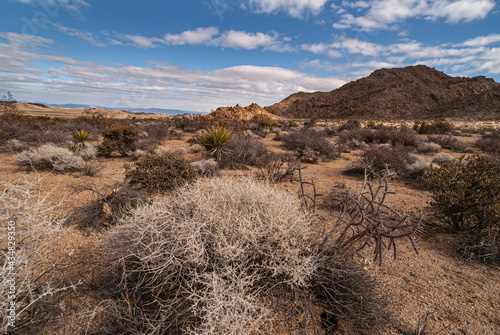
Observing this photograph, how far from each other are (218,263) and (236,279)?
0.21 m

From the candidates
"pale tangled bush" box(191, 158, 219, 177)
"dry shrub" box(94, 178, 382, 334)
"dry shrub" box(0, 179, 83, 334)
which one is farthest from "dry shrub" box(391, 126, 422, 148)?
"dry shrub" box(0, 179, 83, 334)

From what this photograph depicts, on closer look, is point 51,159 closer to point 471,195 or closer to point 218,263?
point 218,263

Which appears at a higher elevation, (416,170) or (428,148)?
(428,148)

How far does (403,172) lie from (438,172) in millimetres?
3461

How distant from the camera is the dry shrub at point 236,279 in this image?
6.02 ft

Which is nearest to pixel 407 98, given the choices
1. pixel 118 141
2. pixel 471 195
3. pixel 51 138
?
pixel 471 195

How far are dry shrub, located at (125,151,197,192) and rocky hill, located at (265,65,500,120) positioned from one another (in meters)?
48.1

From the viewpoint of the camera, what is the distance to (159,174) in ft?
17.0

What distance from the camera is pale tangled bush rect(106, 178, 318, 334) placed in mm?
1782

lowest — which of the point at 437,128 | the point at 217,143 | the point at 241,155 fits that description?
the point at 241,155

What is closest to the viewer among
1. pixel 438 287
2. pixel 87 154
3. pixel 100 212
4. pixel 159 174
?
pixel 438 287

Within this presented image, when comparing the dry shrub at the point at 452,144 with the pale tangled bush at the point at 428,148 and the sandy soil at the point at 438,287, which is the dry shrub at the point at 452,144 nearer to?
the pale tangled bush at the point at 428,148

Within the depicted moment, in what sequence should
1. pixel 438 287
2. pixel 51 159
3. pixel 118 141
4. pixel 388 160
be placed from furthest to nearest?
pixel 118 141 → pixel 388 160 → pixel 51 159 → pixel 438 287

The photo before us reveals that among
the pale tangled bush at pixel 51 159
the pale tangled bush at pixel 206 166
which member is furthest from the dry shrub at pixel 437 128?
the pale tangled bush at pixel 51 159
